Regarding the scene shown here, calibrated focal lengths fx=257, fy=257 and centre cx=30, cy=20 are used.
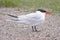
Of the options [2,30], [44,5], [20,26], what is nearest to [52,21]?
[20,26]

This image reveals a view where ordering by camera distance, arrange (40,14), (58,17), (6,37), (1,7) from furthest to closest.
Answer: (1,7) < (58,17) < (40,14) < (6,37)

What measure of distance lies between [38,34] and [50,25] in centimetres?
102

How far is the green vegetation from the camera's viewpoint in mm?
10109

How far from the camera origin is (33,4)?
10680mm

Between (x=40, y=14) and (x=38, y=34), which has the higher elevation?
(x=40, y=14)

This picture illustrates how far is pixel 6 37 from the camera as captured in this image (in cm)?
624

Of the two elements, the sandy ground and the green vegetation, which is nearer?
the sandy ground

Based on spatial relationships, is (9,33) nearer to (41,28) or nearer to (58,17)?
(41,28)

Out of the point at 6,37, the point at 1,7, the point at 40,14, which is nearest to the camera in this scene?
the point at 6,37

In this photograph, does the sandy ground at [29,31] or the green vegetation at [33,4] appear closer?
the sandy ground at [29,31]

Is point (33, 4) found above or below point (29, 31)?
below

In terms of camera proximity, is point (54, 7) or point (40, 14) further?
point (54, 7)

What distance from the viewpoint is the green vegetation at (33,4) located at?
10.1m

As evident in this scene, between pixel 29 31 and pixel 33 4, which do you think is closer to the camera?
pixel 29 31
